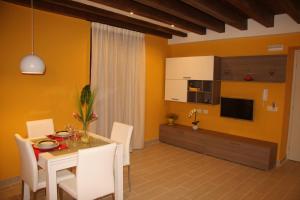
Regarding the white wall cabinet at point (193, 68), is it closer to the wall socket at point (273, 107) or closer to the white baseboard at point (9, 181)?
the wall socket at point (273, 107)

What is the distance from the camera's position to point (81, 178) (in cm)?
240

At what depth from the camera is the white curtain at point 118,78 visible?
4.54 meters

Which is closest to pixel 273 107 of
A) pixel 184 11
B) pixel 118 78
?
pixel 184 11

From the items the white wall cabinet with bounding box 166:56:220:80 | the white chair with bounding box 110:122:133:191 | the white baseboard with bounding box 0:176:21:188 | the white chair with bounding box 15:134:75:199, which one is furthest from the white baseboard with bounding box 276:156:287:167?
the white baseboard with bounding box 0:176:21:188

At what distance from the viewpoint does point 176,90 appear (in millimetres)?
5703

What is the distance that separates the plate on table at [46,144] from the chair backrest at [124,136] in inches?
37.7

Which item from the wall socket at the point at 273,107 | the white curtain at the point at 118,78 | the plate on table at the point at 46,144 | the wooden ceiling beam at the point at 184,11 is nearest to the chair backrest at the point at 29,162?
the plate on table at the point at 46,144

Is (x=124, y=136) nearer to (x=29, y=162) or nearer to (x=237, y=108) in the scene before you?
(x=29, y=162)

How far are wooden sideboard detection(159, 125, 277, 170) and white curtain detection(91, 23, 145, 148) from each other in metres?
0.84

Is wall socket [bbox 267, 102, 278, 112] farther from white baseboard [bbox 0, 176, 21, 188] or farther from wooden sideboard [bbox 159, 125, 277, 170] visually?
white baseboard [bbox 0, 176, 21, 188]

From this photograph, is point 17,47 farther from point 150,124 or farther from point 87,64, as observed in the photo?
point 150,124

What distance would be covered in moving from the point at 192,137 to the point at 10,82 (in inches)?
145

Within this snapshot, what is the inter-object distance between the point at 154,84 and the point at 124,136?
2483 millimetres

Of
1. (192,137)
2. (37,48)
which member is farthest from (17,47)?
(192,137)
